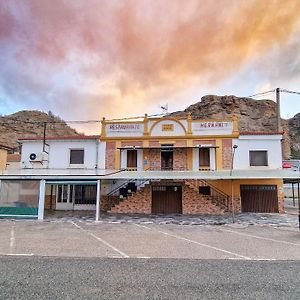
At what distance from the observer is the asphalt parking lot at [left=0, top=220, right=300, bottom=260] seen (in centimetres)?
886

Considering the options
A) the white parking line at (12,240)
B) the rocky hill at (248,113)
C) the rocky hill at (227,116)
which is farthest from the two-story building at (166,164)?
the rocky hill at (248,113)

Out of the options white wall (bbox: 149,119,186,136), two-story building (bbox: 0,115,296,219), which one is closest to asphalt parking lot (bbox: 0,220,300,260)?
two-story building (bbox: 0,115,296,219)

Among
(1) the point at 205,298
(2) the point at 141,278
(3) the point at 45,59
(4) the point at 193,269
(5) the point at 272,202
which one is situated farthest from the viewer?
(5) the point at 272,202

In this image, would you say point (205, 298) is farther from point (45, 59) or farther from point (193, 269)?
point (45, 59)

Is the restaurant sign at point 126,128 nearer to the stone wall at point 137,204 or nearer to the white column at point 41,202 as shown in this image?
the stone wall at point 137,204

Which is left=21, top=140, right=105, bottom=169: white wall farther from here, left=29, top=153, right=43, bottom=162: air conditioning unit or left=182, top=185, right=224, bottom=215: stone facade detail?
left=182, top=185, right=224, bottom=215: stone facade detail

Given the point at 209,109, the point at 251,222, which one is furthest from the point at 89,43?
the point at 209,109

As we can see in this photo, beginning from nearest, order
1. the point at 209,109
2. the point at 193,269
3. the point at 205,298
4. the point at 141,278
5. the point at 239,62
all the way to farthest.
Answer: the point at 205,298, the point at 141,278, the point at 193,269, the point at 239,62, the point at 209,109

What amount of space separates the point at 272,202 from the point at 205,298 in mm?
17637

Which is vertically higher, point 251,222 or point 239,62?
point 239,62

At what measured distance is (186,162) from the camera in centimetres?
2141

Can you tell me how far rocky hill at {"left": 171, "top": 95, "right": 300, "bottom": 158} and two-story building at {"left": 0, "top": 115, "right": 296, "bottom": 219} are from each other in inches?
1425

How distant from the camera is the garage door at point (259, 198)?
20844 millimetres

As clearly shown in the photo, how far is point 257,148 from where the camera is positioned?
21.0 metres
